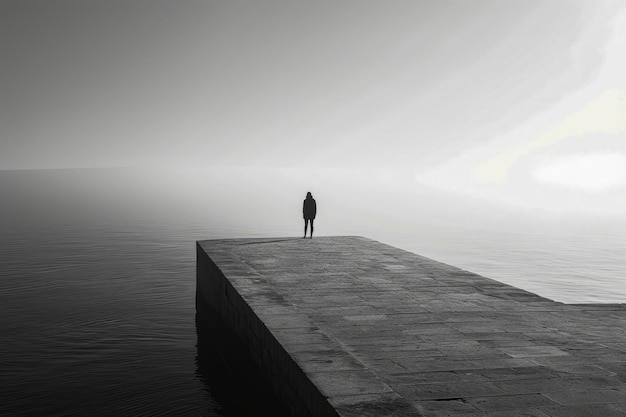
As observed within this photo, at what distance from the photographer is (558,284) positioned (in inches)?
1256

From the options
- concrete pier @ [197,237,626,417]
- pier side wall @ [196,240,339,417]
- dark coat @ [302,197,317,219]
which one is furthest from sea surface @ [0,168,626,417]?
dark coat @ [302,197,317,219]

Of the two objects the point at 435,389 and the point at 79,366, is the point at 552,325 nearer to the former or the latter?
the point at 435,389

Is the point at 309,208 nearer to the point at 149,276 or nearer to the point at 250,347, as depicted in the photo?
the point at 149,276

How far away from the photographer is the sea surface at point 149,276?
15.7m

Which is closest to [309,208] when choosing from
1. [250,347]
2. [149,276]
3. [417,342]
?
[149,276]

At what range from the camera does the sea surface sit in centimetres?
1568

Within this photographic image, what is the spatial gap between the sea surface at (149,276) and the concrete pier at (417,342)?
221 cm

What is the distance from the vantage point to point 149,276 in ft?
102

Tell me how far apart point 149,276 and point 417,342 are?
21.5 m

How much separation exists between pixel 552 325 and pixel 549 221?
195 feet

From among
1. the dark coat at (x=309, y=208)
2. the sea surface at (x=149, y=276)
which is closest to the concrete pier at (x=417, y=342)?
the sea surface at (x=149, y=276)

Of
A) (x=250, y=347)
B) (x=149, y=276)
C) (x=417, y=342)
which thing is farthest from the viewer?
(x=149, y=276)

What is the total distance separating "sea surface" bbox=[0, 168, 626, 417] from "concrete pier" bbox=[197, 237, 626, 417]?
2.21m

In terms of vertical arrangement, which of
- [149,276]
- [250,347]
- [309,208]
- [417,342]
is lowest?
[149,276]
